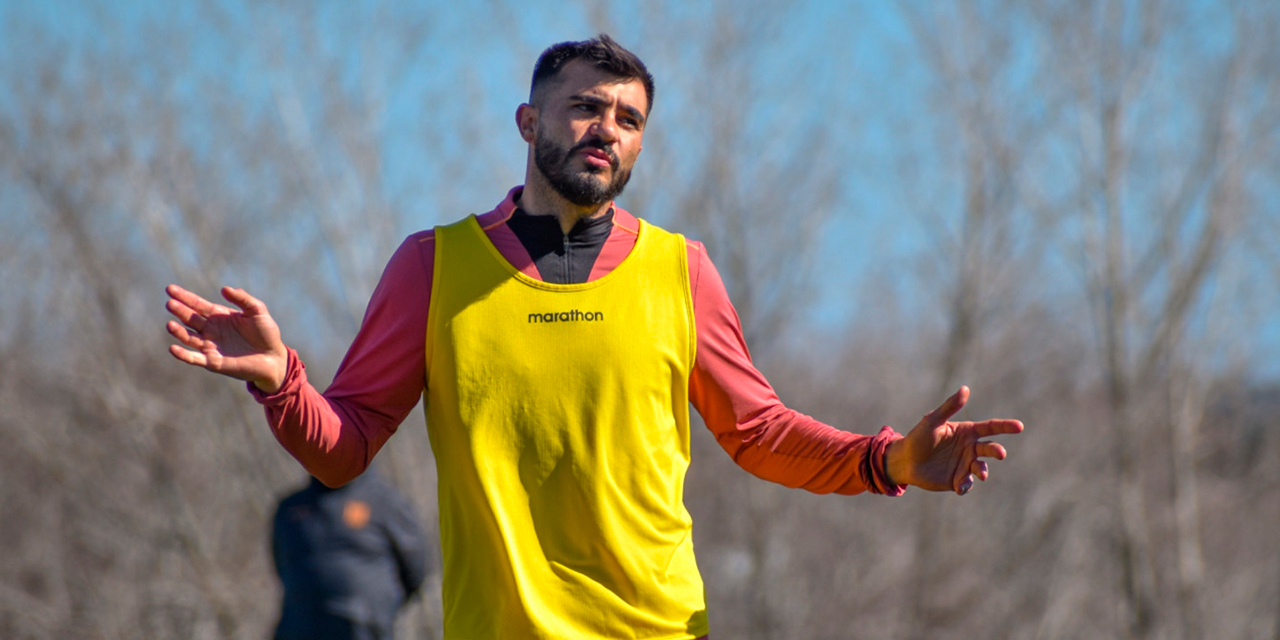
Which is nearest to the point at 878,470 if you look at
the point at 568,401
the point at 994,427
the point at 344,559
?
the point at 994,427

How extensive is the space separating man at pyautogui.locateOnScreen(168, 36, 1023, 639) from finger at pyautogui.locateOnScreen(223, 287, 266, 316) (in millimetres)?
64

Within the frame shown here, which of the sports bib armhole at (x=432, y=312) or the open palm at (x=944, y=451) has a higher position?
the sports bib armhole at (x=432, y=312)

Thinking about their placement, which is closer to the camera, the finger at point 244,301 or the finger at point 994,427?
the finger at point 244,301

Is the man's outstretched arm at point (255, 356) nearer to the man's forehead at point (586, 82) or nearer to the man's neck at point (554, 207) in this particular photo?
the man's neck at point (554, 207)

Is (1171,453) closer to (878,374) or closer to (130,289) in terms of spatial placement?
(878,374)

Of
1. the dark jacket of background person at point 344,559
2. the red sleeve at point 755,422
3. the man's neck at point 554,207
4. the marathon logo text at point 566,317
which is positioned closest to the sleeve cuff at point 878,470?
the red sleeve at point 755,422

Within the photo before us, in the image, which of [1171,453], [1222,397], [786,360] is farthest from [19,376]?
[1222,397]

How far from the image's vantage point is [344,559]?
4355 mm

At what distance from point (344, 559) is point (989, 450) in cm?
286

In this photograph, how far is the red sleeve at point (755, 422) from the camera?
2.34 meters

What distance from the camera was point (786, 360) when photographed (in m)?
14.1

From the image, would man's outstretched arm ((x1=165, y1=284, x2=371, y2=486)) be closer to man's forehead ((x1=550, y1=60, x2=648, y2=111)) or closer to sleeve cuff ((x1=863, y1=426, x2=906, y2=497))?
man's forehead ((x1=550, y1=60, x2=648, y2=111))

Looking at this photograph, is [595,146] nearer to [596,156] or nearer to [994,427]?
[596,156]

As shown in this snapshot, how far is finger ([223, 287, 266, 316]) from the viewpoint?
6.36 feet
